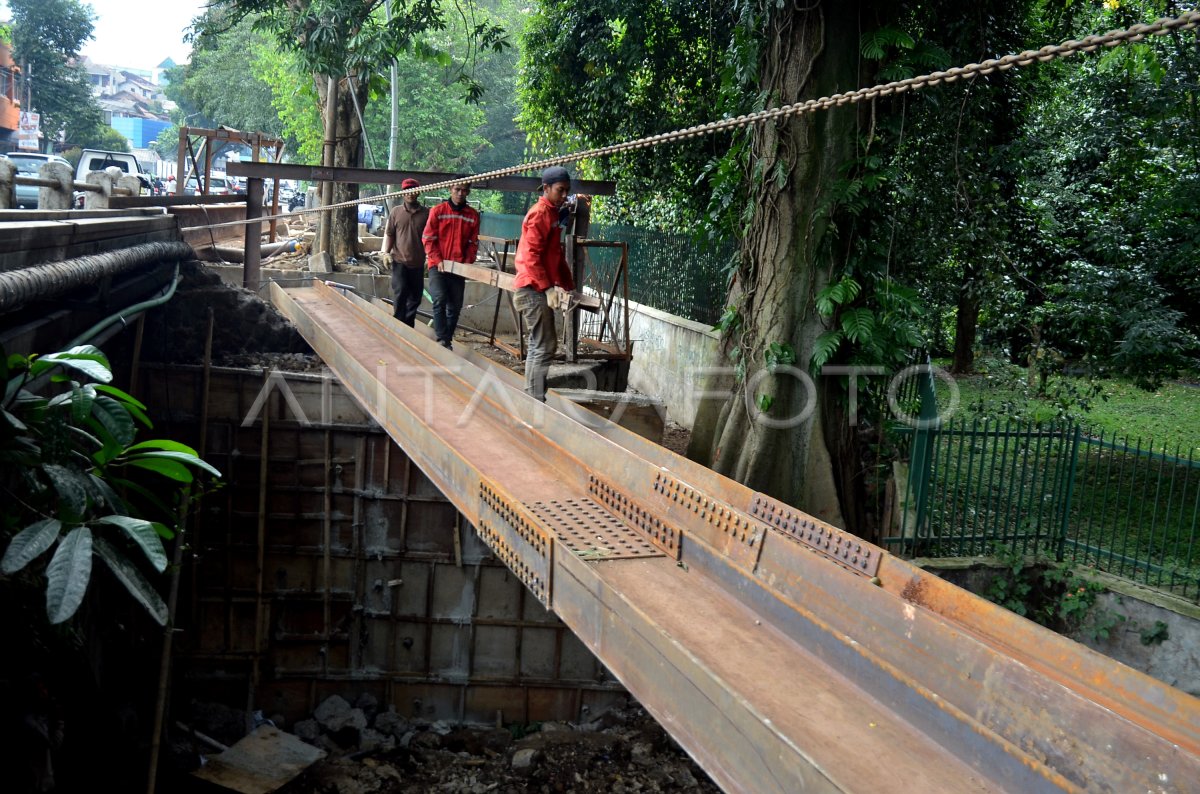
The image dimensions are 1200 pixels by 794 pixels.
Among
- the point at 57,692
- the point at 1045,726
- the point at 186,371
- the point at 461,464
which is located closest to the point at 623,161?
the point at 186,371

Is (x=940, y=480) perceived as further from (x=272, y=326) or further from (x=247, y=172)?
(x=247, y=172)

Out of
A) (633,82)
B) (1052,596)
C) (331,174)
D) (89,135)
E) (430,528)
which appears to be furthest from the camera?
(89,135)

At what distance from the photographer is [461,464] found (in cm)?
500

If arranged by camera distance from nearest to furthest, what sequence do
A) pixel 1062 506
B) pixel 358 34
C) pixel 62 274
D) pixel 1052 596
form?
pixel 62 274 < pixel 1052 596 < pixel 1062 506 < pixel 358 34

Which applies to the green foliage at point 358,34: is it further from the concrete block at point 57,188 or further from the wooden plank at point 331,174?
the concrete block at point 57,188

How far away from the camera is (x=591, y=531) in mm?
4418

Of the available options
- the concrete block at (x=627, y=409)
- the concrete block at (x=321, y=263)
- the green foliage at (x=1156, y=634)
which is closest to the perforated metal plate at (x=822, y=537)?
the green foliage at (x=1156, y=634)

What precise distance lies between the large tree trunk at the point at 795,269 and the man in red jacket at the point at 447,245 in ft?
8.66

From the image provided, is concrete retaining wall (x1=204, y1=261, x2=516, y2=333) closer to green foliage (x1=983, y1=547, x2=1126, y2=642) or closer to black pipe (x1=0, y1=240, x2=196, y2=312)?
black pipe (x1=0, y1=240, x2=196, y2=312)

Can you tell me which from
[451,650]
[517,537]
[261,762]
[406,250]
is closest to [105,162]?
[406,250]

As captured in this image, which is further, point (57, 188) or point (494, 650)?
point (494, 650)

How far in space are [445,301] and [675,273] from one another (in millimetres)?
4426

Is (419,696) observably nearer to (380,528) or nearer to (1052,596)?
(380,528)

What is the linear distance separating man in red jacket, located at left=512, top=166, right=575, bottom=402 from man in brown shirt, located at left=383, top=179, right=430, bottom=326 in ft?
10.1
